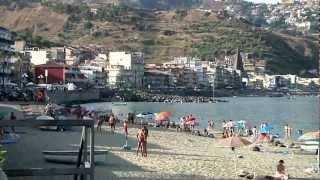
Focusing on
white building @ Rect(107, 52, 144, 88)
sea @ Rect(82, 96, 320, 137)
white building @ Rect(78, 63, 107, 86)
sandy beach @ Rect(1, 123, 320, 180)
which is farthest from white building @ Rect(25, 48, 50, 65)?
sandy beach @ Rect(1, 123, 320, 180)

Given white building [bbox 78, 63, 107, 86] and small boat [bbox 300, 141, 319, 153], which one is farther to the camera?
white building [bbox 78, 63, 107, 86]

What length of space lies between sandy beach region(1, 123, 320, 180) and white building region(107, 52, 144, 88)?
5184 inches

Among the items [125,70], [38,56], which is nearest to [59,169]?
[38,56]

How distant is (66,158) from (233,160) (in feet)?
29.2

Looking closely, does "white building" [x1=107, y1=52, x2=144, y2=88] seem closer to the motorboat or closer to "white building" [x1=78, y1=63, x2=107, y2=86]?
"white building" [x1=78, y1=63, x2=107, y2=86]

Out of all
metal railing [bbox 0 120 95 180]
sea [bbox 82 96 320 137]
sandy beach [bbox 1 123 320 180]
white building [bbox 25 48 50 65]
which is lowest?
sea [bbox 82 96 320 137]

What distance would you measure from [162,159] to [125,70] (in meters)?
147

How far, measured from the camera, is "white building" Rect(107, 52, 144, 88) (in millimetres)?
164925

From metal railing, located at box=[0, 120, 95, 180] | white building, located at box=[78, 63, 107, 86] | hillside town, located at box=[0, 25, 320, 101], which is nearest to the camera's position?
metal railing, located at box=[0, 120, 95, 180]

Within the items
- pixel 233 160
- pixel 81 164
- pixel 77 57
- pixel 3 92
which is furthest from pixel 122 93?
pixel 81 164

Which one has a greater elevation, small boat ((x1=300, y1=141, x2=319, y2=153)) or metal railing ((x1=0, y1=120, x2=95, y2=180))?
metal railing ((x1=0, y1=120, x2=95, y2=180))

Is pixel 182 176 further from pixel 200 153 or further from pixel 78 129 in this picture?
pixel 78 129

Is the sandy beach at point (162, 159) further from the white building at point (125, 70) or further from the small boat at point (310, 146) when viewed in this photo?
the white building at point (125, 70)

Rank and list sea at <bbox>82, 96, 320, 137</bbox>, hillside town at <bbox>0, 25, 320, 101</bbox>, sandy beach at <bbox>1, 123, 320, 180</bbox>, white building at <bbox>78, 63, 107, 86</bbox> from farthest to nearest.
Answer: white building at <bbox>78, 63, 107, 86</bbox>, hillside town at <bbox>0, 25, 320, 101</bbox>, sea at <bbox>82, 96, 320, 137</bbox>, sandy beach at <bbox>1, 123, 320, 180</bbox>
